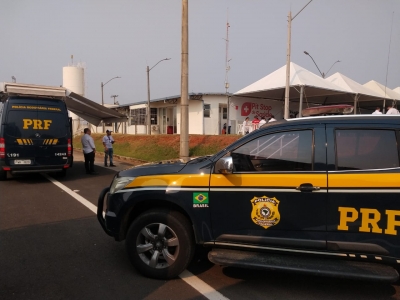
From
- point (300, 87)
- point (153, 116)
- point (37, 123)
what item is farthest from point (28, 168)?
point (153, 116)

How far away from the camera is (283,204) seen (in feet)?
10.7

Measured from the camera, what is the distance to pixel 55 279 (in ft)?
12.0

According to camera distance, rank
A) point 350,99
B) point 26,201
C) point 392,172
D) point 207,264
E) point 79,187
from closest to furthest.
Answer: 1. point 392,172
2. point 207,264
3. point 26,201
4. point 79,187
5. point 350,99

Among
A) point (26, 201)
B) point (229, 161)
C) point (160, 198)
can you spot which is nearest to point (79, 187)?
point (26, 201)

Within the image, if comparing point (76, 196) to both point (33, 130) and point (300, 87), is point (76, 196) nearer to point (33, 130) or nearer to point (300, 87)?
point (33, 130)

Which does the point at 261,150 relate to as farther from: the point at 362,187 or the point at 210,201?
the point at 362,187

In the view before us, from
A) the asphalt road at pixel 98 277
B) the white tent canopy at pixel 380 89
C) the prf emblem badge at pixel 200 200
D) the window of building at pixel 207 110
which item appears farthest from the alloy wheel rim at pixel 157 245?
the white tent canopy at pixel 380 89

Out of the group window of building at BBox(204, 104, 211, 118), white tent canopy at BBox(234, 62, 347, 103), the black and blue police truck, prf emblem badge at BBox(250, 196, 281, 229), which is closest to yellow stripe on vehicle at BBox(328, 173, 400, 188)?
prf emblem badge at BBox(250, 196, 281, 229)

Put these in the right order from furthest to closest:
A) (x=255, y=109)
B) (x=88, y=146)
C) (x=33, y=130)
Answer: (x=255, y=109), (x=88, y=146), (x=33, y=130)

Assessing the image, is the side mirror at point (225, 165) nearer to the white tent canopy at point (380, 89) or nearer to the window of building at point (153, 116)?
the window of building at point (153, 116)

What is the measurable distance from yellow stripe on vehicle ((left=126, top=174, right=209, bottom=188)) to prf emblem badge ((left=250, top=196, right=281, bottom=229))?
0.59 meters

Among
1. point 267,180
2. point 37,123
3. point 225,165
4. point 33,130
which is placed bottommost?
point 267,180

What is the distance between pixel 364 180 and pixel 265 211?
102cm

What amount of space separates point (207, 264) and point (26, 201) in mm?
Answer: 5281
